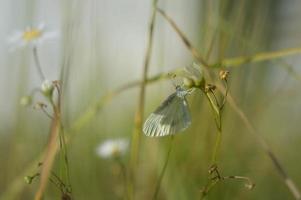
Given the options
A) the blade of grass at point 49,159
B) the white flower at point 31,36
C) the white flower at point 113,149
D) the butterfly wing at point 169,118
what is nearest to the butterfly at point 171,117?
the butterfly wing at point 169,118

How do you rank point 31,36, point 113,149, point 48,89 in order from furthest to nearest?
point 113,149, point 31,36, point 48,89

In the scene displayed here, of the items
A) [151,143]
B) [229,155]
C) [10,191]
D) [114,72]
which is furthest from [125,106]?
[10,191]

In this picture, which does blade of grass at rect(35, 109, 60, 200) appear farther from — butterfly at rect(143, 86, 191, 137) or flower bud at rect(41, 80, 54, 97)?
butterfly at rect(143, 86, 191, 137)

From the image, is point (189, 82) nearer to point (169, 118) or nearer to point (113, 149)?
point (169, 118)

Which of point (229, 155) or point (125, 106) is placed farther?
point (125, 106)

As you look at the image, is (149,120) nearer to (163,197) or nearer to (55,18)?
(163,197)

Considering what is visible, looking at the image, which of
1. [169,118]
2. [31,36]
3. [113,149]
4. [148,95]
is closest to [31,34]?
[31,36]
